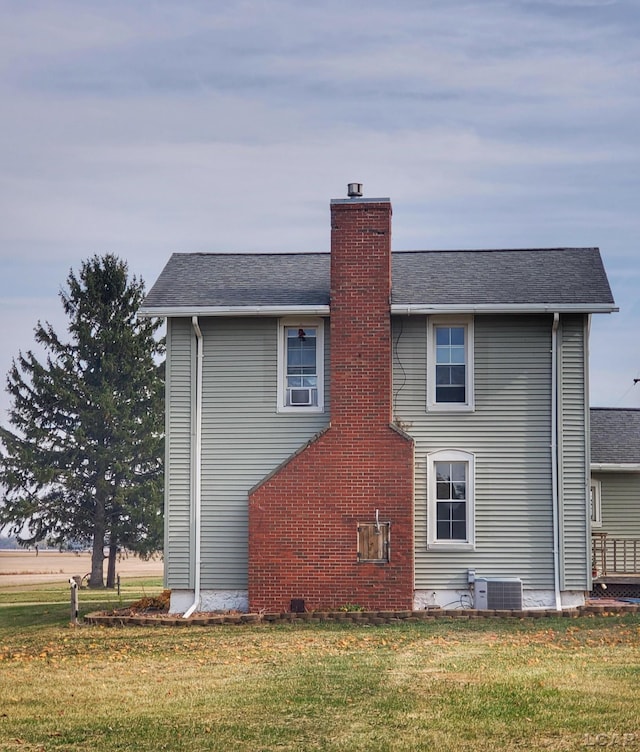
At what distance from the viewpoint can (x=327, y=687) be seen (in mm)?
13359

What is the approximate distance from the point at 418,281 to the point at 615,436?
9.37 meters

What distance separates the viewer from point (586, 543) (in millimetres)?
22219

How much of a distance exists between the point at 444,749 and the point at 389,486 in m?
11.6

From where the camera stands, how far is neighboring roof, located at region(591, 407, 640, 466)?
29234 mm

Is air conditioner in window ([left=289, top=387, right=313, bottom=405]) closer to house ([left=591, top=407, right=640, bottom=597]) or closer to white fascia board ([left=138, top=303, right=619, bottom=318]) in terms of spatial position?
white fascia board ([left=138, top=303, right=619, bottom=318])

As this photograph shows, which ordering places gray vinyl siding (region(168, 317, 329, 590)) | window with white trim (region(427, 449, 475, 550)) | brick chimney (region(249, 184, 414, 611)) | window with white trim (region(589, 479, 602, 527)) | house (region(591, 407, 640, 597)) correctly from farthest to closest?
window with white trim (region(589, 479, 602, 527))
house (region(591, 407, 640, 597))
gray vinyl siding (region(168, 317, 329, 590))
window with white trim (region(427, 449, 475, 550))
brick chimney (region(249, 184, 414, 611))

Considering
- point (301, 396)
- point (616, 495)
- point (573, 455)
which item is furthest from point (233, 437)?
point (616, 495)

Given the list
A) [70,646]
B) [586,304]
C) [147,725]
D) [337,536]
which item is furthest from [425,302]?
[147,725]

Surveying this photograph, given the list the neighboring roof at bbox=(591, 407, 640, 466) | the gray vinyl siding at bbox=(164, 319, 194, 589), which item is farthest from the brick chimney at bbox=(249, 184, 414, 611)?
the neighboring roof at bbox=(591, 407, 640, 466)

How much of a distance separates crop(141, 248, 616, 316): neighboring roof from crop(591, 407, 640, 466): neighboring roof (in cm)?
649

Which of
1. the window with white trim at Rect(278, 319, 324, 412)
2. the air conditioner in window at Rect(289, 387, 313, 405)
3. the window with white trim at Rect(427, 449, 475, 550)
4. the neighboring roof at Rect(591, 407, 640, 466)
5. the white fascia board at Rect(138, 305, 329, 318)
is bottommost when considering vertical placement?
the window with white trim at Rect(427, 449, 475, 550)

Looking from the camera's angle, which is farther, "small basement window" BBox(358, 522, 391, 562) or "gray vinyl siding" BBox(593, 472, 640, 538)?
"gray vinyl siding" BBox(593, 472, 640, 538)

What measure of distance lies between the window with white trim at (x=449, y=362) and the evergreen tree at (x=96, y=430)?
22048mm

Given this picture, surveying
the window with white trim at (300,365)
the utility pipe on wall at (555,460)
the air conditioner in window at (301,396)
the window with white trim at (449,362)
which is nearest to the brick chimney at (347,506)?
the window with white trim at (300,365)
